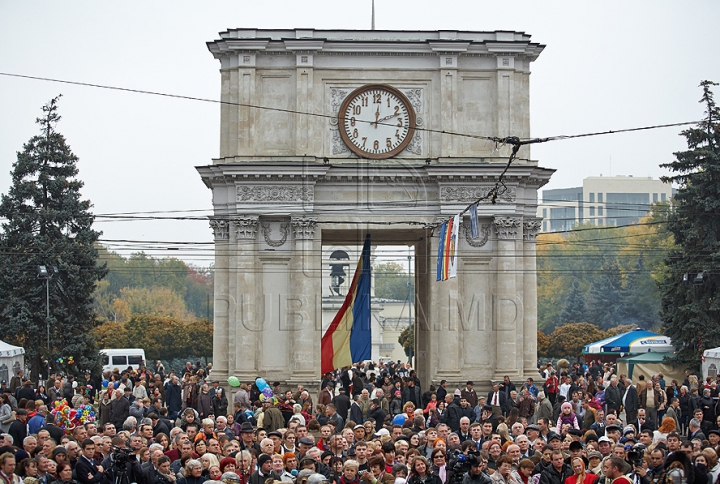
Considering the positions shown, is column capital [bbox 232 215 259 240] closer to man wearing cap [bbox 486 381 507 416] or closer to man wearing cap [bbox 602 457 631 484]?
man wearing cap [bbox 486 381 507 416]

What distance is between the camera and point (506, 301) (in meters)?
40.9

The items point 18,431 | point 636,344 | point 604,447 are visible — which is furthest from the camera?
point 636,344

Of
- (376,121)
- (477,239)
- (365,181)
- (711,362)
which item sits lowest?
(711,362)

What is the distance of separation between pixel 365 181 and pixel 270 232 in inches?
152

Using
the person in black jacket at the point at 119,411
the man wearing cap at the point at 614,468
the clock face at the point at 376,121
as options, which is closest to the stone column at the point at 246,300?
the clock face at the point at 376,121

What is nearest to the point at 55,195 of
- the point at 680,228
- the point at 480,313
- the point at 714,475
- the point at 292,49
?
the point at 292,49

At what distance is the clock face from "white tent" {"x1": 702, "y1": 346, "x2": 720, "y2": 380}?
13.6 meters

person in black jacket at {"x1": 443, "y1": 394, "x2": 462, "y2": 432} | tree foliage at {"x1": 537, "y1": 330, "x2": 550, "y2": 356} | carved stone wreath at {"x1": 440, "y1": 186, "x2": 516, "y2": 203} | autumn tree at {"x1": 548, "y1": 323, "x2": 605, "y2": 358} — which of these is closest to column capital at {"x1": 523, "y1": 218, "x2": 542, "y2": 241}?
carved stone wreath at {"x1": 440, "y1": 186, "x2": 516, "y2": 203}

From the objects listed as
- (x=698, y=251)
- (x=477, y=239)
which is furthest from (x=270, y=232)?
(x=698, y=251)

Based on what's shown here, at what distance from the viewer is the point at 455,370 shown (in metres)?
40.4

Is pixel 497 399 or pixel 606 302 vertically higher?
pixel 606 302

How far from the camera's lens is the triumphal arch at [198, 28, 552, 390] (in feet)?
132

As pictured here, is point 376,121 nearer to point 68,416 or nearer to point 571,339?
point 68,416

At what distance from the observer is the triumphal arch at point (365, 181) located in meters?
40.4
